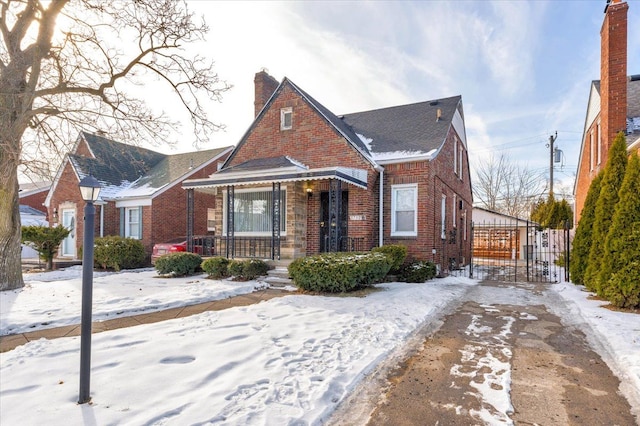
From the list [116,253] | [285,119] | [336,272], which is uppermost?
[285,119]

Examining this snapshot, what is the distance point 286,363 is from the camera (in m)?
3.99

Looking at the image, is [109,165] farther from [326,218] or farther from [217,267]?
[326,218]

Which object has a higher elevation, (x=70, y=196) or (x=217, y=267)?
(x=70, y=196)

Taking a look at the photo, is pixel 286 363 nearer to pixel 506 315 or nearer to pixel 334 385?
pixel 334 385

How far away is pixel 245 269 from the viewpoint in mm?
10375

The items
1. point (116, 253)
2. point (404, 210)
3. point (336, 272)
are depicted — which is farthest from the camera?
point (116, 253)

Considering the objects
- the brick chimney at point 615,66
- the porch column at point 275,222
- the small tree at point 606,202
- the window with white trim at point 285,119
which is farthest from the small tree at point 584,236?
the window with white trim at point 285,119

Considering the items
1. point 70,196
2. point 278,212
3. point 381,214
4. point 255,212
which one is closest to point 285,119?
point 255,212

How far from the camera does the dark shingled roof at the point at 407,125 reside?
12.3 metres

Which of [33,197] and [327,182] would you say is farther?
[33,197]

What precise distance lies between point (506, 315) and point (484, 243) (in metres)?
20.6

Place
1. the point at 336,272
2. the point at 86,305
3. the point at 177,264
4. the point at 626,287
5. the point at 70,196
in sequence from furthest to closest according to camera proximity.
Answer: the point at 70,196 < the point at 177,264 < the point at 336,272 < the point at 626,287 < the point at 86,305

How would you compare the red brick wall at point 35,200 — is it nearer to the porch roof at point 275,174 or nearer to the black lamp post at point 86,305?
the porch roof at point 275,174

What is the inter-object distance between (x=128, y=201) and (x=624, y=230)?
18774mm
